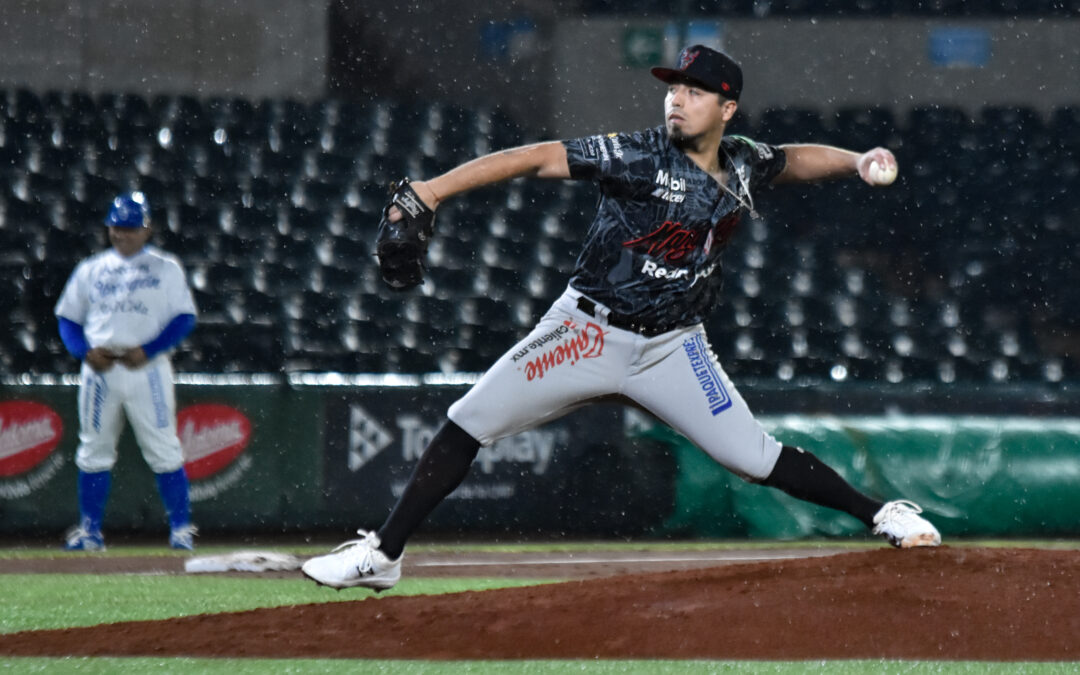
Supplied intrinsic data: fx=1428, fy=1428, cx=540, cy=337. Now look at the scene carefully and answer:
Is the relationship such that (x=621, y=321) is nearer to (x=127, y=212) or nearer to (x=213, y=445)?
(x=127, y=212)

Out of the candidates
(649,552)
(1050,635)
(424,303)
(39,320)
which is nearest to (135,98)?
(39,320)

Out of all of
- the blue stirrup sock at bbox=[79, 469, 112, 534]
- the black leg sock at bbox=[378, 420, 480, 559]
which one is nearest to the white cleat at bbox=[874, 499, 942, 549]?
the black leg sock at bbox=[378, 420, 480, 559]

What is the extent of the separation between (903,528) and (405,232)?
171cm

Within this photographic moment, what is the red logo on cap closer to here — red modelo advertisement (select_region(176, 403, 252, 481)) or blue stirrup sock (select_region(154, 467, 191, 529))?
blue stirrup sock (select_region(154, 467, 191, 529))

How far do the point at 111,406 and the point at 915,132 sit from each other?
6.60m

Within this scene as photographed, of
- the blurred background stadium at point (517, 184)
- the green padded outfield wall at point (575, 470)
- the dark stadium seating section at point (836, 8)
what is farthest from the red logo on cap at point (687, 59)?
the dark stadium seating section at point (836, 8)

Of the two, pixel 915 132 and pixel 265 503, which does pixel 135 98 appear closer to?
pixel 265 503

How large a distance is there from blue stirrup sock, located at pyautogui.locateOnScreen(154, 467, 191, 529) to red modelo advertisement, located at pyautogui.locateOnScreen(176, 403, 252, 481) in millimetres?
716

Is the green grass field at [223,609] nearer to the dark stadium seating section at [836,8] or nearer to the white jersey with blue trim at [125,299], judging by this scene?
the white jersey with blue trim at [125,299]

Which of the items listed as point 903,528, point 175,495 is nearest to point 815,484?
point 903,528

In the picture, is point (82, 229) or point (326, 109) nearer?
point (82, 229)

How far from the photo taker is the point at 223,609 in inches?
201

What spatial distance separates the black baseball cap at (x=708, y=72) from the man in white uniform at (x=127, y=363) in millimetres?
3926

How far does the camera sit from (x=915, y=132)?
434 inches
